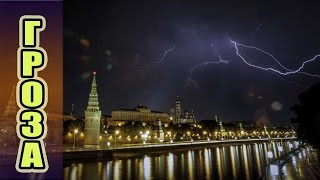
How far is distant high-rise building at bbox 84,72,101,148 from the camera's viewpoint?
7419cm

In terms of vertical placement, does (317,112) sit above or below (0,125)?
below

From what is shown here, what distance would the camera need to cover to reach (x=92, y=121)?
7550 centimetres

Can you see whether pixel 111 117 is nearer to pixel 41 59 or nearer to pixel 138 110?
pixel 138 110

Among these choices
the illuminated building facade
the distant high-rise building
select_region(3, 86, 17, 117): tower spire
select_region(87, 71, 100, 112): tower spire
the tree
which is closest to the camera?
the tree

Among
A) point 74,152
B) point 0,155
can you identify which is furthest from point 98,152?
point 0,155

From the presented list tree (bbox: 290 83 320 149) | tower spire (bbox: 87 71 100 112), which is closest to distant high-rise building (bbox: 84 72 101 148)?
tower spire (bbox: 87 71 100 112)

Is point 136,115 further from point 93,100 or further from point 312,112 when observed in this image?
point 312,112

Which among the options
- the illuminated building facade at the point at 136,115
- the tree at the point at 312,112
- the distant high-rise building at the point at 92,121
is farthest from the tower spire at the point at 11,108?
the illuminated building facade at the point at 136,115

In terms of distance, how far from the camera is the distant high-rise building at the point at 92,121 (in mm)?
74188

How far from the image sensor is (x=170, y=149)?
267ft

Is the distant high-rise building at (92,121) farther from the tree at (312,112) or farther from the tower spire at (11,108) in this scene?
the tree at (312,112)

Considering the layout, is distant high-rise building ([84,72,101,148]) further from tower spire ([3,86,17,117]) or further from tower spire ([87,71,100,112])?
tower spire ([3,86,17,117])

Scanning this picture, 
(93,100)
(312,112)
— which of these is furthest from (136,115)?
(312,112)

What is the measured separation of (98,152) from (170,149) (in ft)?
97.5
